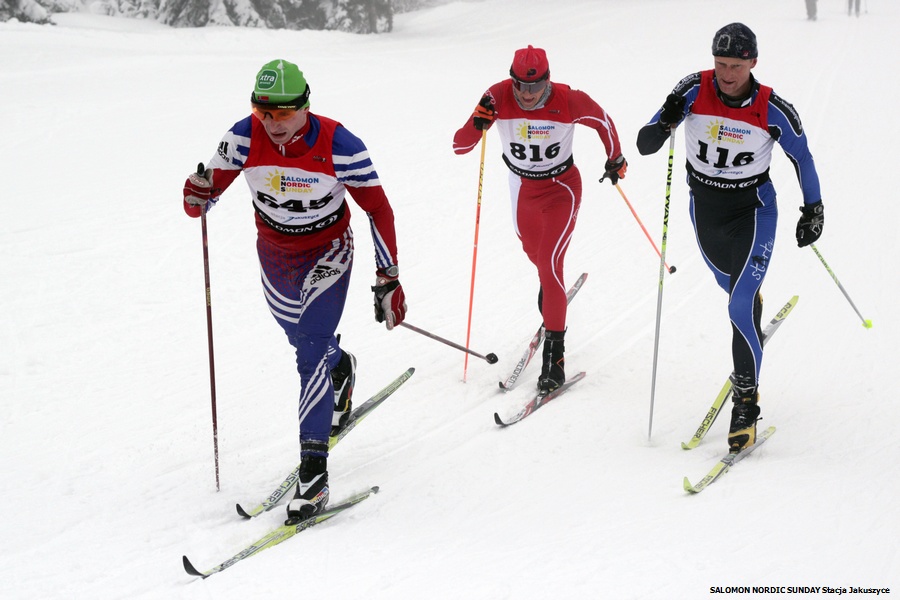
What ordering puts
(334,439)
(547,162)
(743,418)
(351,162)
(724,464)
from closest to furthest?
1. (351,162)
2. (724,464)
3. (743,418)
4. (334,439)
5. (547,162)

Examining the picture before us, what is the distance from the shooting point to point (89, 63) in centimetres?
1497

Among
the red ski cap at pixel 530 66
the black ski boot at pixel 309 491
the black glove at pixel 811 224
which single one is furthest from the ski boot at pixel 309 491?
the black glove at pixel 811 224

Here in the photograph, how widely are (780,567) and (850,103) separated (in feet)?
43.7

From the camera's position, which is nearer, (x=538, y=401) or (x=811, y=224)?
(x=811, y=224)

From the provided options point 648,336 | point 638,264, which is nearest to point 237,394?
point 648,336

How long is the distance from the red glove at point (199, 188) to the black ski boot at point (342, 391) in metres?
1.32

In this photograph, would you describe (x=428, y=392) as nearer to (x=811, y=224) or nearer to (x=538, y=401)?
(x=538, y=401)

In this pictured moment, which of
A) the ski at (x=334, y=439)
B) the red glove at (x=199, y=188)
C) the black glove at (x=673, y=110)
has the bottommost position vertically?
the ski at (x=334, y=439)

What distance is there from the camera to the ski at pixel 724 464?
441cm

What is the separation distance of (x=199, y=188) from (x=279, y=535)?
1686 mm

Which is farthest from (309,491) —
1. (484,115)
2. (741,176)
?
(741,176)

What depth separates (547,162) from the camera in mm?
5789

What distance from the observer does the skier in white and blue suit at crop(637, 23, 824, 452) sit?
4.68m

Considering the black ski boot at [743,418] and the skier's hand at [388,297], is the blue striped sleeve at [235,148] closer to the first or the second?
the skier's hand at [388,297]
